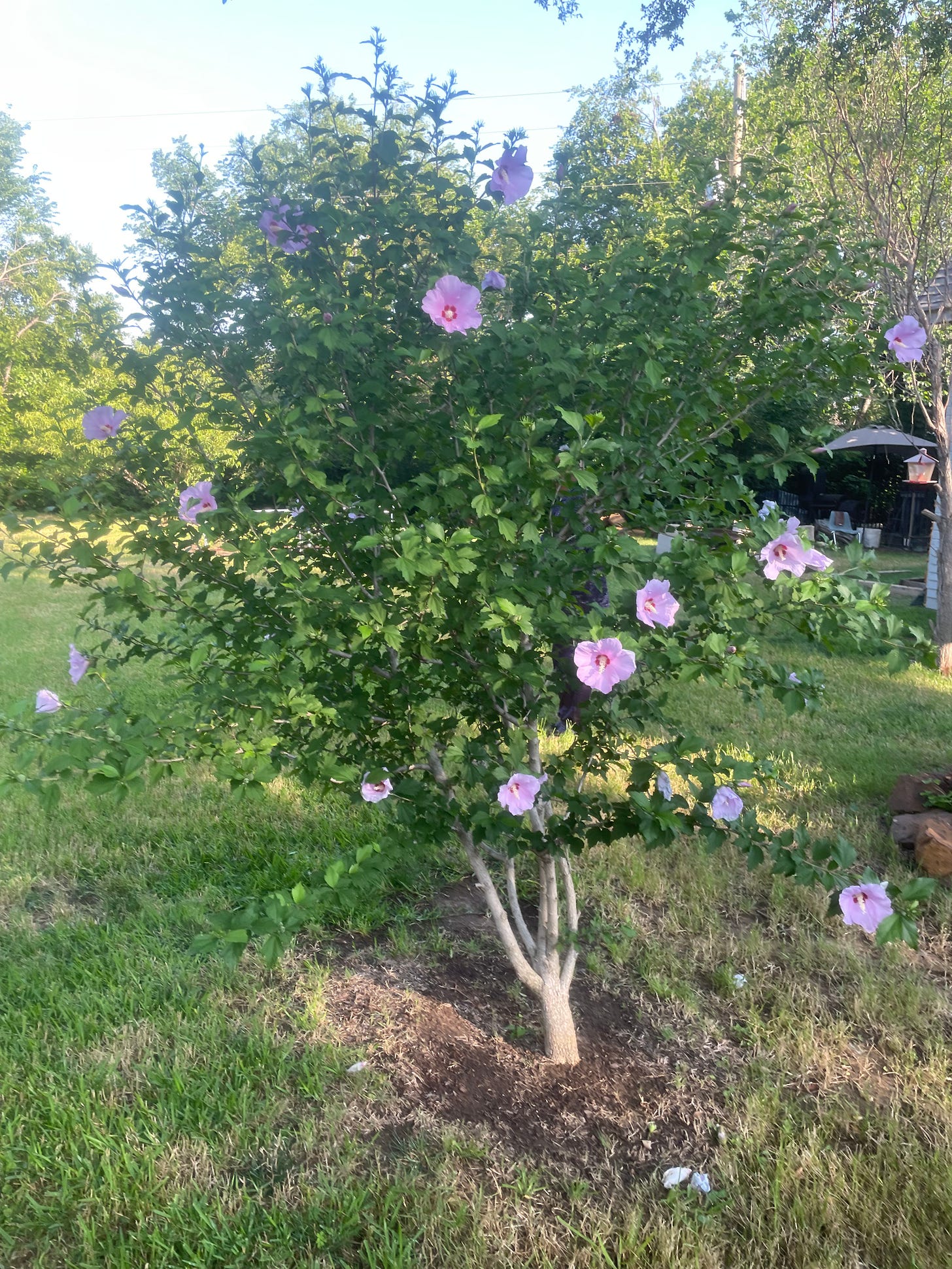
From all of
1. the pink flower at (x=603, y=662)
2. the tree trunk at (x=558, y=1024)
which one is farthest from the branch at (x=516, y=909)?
the pink flower at (x=603, y=662)

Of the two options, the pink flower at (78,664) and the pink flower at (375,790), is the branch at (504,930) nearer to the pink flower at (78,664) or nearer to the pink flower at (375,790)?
the pink flower at (375,790)

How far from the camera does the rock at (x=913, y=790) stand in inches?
146

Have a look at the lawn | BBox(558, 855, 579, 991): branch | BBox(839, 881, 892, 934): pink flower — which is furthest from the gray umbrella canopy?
→ BBox(839, 881, 892, 934): pink flower

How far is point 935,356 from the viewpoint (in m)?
5.96

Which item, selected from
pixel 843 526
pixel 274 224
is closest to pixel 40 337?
pixel 274 224

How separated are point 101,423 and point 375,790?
95 centimetres

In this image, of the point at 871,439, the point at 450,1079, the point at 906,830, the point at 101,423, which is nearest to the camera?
the point at 101,423

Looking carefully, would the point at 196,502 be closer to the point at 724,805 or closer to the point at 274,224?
the point at 274,224

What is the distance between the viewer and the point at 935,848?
130 inches

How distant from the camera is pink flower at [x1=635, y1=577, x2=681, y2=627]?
1.69 metres

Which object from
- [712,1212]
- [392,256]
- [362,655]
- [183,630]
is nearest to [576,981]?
[712,1212]

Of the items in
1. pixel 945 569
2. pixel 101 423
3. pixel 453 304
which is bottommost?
pixel 101 423

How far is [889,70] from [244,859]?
22.0 ft

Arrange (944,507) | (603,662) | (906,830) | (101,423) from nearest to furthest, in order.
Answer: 1. (603,662)
2. (101,423)
3. (906,830)
4. (944,507)
